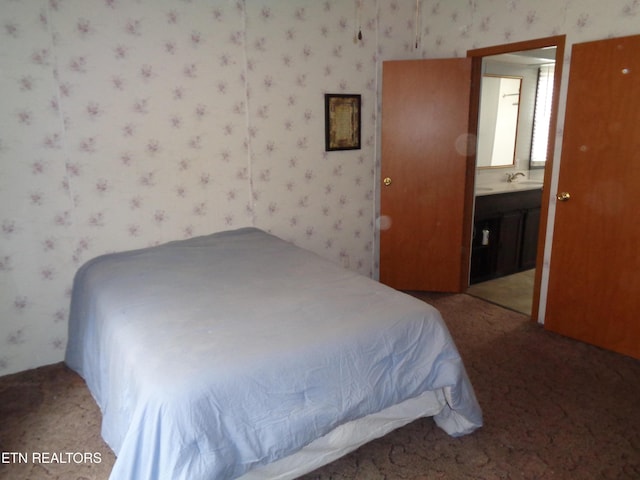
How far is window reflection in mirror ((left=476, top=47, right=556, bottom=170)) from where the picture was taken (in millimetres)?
4297

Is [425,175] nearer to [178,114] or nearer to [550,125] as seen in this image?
[550,125]

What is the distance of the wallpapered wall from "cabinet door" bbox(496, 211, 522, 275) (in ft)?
4.95

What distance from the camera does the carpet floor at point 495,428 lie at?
189cm

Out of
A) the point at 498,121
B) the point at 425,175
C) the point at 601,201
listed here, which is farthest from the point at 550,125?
the point at 498,121

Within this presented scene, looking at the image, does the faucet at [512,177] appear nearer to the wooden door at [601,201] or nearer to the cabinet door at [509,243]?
the cabinet door at [509,243]

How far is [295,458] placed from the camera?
1715 mm

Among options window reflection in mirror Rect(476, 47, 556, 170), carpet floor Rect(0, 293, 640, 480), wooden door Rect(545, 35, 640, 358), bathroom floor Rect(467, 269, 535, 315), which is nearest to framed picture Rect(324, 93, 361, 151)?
window reflection in mirror Rect(476, 47, 556, 170)

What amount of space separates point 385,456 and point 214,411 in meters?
0.91

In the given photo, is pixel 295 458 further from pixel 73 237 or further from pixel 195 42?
pixel 195 42

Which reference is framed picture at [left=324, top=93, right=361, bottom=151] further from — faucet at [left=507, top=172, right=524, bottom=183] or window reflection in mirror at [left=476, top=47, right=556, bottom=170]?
faucet at [left=507, top=172, right=524, bottom=183]

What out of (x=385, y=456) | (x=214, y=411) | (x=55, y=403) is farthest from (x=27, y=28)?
(x=385, y=456)

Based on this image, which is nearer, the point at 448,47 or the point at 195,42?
the point at 195,42

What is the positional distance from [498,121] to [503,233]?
3.78 ft

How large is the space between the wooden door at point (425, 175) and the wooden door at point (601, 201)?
82 cm
